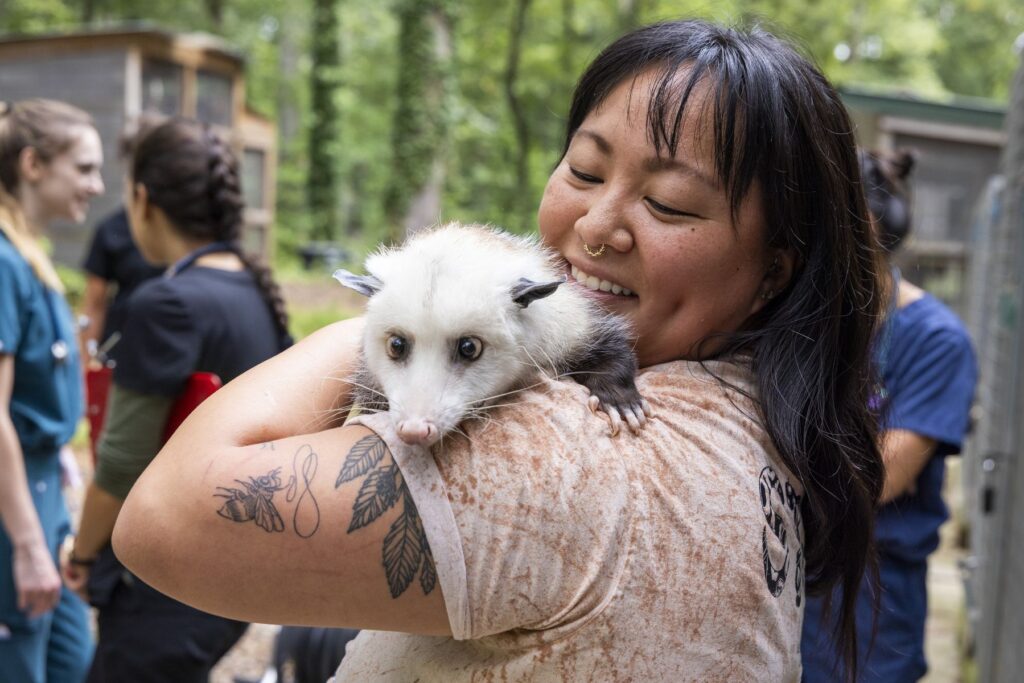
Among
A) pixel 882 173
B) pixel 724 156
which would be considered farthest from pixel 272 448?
pixel 882 173

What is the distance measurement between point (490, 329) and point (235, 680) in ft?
9.38

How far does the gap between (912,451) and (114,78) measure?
33.4 feet

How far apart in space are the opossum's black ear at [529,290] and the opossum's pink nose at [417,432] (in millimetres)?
414

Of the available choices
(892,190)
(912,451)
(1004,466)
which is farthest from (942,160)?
(912,451)

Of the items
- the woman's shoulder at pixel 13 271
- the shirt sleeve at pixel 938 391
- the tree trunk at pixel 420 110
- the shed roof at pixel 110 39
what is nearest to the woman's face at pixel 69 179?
the woman's shoulder at pixel 13 271

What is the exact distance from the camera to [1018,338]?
4031 millimetres

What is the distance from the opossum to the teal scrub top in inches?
83.0

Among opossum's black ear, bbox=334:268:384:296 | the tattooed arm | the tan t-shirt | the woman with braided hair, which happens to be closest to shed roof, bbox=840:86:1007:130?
the woman with braided hair

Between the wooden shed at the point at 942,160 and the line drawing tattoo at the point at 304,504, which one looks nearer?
the line drawing tattoo at the point at 304,504

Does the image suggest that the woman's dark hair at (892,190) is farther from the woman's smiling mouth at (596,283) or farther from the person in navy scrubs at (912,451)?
the woman's smiling mouth at (596,283)

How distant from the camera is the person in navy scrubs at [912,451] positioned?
300 cm

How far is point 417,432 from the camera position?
1.34m

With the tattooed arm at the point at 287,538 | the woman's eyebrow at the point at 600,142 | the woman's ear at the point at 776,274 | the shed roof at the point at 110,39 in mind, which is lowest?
the tattooed arm at the point at 287,538

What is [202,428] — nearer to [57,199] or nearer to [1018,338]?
[57,199]
